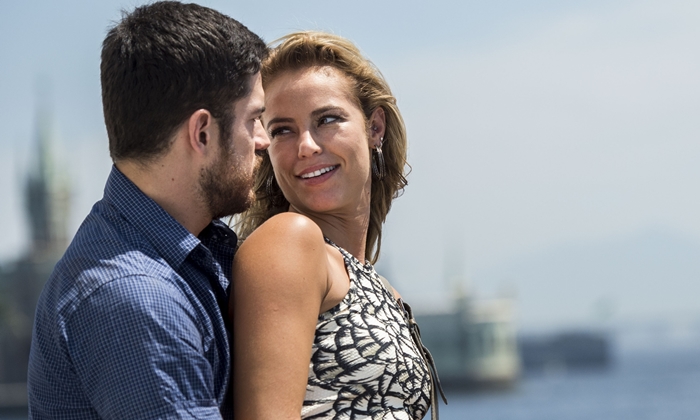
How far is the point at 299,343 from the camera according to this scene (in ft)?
8.38

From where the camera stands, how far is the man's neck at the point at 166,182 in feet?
7.91

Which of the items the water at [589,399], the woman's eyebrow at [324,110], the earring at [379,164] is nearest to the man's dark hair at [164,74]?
the woman's eyebrow at [324,110]

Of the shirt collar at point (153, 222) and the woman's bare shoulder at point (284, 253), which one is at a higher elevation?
the shirt collar at point (153, 222)

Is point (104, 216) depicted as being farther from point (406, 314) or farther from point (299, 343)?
point (406, 314)

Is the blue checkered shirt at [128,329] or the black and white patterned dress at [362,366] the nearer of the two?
the blue checkered shirt at [128,329]

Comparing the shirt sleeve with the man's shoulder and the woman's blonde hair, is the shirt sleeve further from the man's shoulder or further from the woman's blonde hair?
the woman's blonde hair

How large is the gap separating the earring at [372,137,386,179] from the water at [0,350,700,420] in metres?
67.2

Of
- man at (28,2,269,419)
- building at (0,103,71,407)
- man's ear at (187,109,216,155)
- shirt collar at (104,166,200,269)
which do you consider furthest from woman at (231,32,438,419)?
building at (0,103,71,407)

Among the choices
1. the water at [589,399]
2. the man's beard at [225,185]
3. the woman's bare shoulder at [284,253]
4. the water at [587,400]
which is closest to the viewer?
the man's beard at [225,185]

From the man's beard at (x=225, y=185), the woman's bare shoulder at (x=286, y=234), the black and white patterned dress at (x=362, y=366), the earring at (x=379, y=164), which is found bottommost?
the black and white patterned dress at (x=362, y=366)

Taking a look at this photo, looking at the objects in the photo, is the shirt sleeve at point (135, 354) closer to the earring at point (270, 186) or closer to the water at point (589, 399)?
the earring at point (270, 186)

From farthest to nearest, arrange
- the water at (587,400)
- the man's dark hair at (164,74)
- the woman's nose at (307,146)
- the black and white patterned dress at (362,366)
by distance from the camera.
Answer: the water at (587,400) → the woman's nose at (307,146) → the black and white patterned dress at (362,366) → the man's dark hair at (164,74)

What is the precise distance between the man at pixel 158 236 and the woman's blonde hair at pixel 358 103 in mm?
789

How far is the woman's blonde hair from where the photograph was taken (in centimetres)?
337
